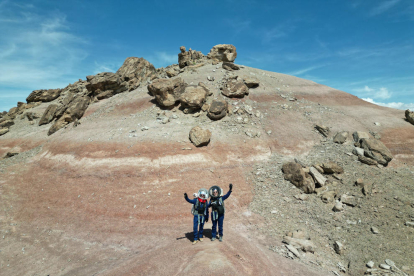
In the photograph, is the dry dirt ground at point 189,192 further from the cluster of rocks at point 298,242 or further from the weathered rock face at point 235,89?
the weathered rock face at point 235,89

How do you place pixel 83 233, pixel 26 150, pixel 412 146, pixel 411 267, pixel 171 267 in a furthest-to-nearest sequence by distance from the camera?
pixel 26 150
pixel 412 146
pixel 83 233
pixel 411 267
pixel 171 267

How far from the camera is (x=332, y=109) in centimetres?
2762

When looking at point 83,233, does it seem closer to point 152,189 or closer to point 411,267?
point 152,189

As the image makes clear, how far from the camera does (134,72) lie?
34.4 metres

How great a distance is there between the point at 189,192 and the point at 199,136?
5.63 m

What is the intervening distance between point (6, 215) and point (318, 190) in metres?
24.3

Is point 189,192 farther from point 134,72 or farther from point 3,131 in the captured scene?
point 3,131

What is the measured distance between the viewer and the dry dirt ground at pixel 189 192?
10.6 metres

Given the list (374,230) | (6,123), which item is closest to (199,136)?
(374,230)

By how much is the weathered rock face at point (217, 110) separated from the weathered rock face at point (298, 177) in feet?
28.9

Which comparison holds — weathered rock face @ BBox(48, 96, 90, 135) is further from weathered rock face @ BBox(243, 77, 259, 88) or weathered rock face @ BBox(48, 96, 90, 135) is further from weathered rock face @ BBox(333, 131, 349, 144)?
weathered rock face @ BBox(333, 131, 349, 144)

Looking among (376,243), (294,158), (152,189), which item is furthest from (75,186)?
(376,243)

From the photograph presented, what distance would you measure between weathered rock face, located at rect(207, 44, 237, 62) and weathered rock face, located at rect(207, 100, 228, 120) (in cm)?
1560

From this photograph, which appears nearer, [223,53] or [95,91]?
[95,91]
